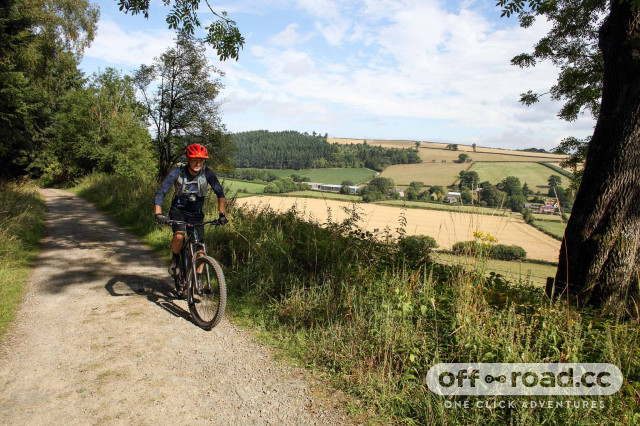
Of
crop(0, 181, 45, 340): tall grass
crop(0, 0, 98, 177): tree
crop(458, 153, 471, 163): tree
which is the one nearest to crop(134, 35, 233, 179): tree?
crop(0, 0, 98, 177): tree

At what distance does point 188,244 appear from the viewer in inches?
203

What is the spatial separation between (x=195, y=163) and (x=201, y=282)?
1.64 m

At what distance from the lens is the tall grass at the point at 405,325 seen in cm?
298

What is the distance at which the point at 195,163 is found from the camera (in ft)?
16.4

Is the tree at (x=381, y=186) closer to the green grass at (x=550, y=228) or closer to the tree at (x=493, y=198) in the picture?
the green grass at (x=550, y=228)

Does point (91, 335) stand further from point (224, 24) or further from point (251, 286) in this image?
point (224, 24)

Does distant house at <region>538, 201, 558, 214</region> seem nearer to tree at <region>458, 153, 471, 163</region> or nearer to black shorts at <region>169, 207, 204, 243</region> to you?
black shorts at <region>169, 207, 204, 243</region>

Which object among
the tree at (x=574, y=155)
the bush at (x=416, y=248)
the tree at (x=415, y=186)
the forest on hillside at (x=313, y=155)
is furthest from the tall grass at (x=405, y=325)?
the forest on hillside at (x=313, y=155)

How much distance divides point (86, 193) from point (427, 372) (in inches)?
906

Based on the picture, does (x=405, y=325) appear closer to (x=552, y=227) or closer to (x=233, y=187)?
(x=552, y=227)

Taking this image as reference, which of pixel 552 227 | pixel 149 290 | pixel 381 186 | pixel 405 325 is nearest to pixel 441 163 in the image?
pixel 381 186

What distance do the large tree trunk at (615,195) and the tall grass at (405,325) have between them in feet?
2.60

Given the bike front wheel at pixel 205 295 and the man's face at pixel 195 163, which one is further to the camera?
the man's face at pixel 195 163

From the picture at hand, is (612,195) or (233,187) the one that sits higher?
(612,195)
